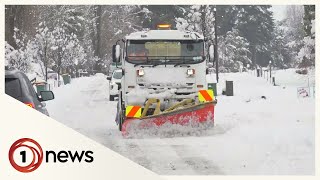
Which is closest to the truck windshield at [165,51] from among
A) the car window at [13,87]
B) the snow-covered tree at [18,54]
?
the snow-covered tree at [18,54]

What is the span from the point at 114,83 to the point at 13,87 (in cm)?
309

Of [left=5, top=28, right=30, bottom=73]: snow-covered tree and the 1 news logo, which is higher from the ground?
[left=5, top=28, right=30, bottom=73]: snow-covered tree

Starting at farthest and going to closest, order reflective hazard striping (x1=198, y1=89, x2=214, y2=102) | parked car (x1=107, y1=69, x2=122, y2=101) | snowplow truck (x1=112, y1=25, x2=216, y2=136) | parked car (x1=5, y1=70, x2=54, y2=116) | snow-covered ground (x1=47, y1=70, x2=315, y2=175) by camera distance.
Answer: reflective hazard striping (x1=198, y1=89, x2=214, y2=102) → snowplow truck (x1=112, y1=25, x2=216, y2=136) → parked car (x1=107, y1=69, x2=122, y2=101) → snow-covered ground (x1=47, y1=70, x2=315, y2=175) → parked car (x1=5, y1=70, x2=54, y2=116)

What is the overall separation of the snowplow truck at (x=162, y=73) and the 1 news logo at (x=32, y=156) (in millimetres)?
2523

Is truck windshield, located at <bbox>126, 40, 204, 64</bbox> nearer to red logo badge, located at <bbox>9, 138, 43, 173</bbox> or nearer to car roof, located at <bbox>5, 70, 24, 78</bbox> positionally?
red logo badge, located at <bbox>9, 138, 43, 173</bbox>

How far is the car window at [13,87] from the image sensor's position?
11.3 meters

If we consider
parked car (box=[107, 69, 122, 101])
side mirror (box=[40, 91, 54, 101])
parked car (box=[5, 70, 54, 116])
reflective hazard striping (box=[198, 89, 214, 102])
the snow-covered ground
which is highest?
parked car (box=[5, 70, 54, 116])

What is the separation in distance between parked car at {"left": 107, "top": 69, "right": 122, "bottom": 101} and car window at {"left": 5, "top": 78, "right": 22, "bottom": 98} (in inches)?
112

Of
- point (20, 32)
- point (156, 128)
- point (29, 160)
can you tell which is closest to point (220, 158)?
point (156, 128)

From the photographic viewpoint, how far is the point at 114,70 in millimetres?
14375

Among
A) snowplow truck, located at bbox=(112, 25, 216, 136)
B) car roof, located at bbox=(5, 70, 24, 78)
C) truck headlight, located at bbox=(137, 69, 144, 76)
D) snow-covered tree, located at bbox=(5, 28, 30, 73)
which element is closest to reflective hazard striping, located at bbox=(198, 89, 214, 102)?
snowplow truck, located at bbox=(112, 25, 216, 136)

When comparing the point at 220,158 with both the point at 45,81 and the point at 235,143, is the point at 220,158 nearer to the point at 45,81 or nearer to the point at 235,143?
the point at 235,143

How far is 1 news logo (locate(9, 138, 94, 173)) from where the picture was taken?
11750 mm

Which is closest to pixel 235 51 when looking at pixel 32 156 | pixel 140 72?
pixel 140 72
